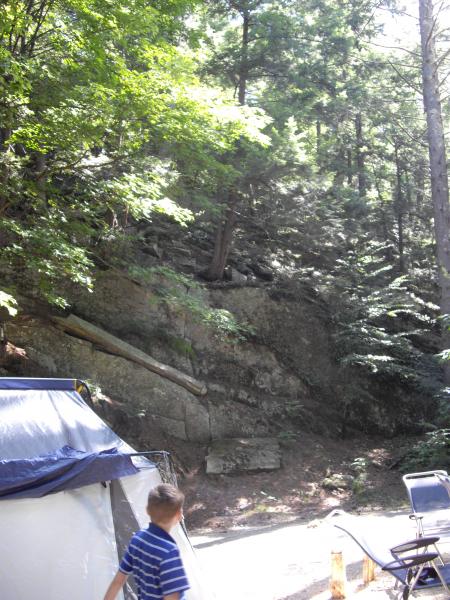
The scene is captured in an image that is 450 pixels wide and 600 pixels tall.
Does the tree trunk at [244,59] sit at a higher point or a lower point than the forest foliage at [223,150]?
higher

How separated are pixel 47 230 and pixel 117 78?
2.76 m

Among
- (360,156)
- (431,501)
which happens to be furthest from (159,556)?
(360,156)

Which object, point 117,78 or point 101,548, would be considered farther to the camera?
point 117,78

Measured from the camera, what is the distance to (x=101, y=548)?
4.50 metres

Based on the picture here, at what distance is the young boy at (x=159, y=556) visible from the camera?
300cm

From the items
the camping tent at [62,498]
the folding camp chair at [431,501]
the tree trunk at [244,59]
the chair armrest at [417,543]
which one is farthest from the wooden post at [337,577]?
the tree trunk at [244,59]

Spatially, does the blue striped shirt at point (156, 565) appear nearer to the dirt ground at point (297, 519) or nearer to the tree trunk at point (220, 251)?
the dirt ground at point (297, 519)

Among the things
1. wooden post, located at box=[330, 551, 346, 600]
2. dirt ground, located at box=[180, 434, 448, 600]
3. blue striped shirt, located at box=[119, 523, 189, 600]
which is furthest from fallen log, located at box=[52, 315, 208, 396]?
blue striped shirt, located at box=[119, 523, 189, 600]

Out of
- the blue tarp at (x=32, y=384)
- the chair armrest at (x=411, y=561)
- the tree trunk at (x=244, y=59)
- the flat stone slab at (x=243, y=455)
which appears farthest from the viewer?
the tree trunk at (x=244, y=59)

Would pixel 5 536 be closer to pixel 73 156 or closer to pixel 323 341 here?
pixel 73 156

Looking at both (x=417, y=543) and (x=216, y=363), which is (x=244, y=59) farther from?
(x=417, y=543)

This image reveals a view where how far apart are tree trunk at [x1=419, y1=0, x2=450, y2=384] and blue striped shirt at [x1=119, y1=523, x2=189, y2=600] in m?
12.2

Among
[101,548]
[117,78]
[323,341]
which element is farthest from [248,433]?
[101,548]

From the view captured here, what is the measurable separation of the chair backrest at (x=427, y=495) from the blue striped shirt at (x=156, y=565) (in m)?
4.16
